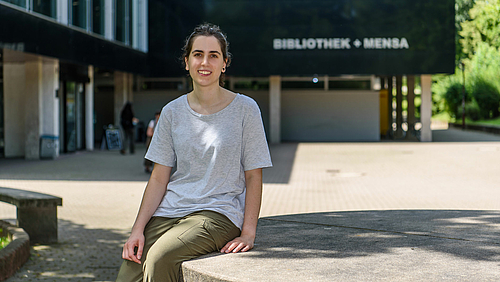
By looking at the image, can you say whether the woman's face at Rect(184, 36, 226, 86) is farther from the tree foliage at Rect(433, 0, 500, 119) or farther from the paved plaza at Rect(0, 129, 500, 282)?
the tree foliage at Rect(433, 0, 500, 119)

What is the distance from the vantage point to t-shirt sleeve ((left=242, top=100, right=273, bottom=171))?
10.5 ft

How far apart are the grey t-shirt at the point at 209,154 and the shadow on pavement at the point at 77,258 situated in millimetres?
2710

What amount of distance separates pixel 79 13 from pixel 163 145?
17860 millimetres

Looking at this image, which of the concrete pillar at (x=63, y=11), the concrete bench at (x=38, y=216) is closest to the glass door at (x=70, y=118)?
the concrete pillar at (x=63, y=11)

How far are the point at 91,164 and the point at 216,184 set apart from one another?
50.1 ft

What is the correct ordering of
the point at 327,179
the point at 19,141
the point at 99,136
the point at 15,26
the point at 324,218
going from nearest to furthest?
the point at 324,218 < the point at 327,179 < the point at 15,26 < the point at 19,141 < the point at 99,136

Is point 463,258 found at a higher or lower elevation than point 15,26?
lower

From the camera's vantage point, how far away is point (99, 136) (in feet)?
101

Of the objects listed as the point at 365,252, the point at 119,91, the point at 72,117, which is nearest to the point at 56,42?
the point at 72,117

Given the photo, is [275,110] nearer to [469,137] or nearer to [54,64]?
[469,137]

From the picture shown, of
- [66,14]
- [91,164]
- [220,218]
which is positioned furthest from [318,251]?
[66,14]

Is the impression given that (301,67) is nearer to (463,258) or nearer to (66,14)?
(66,14)

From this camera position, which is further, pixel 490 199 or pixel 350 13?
pixel 350 13

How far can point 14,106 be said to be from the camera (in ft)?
66.5
